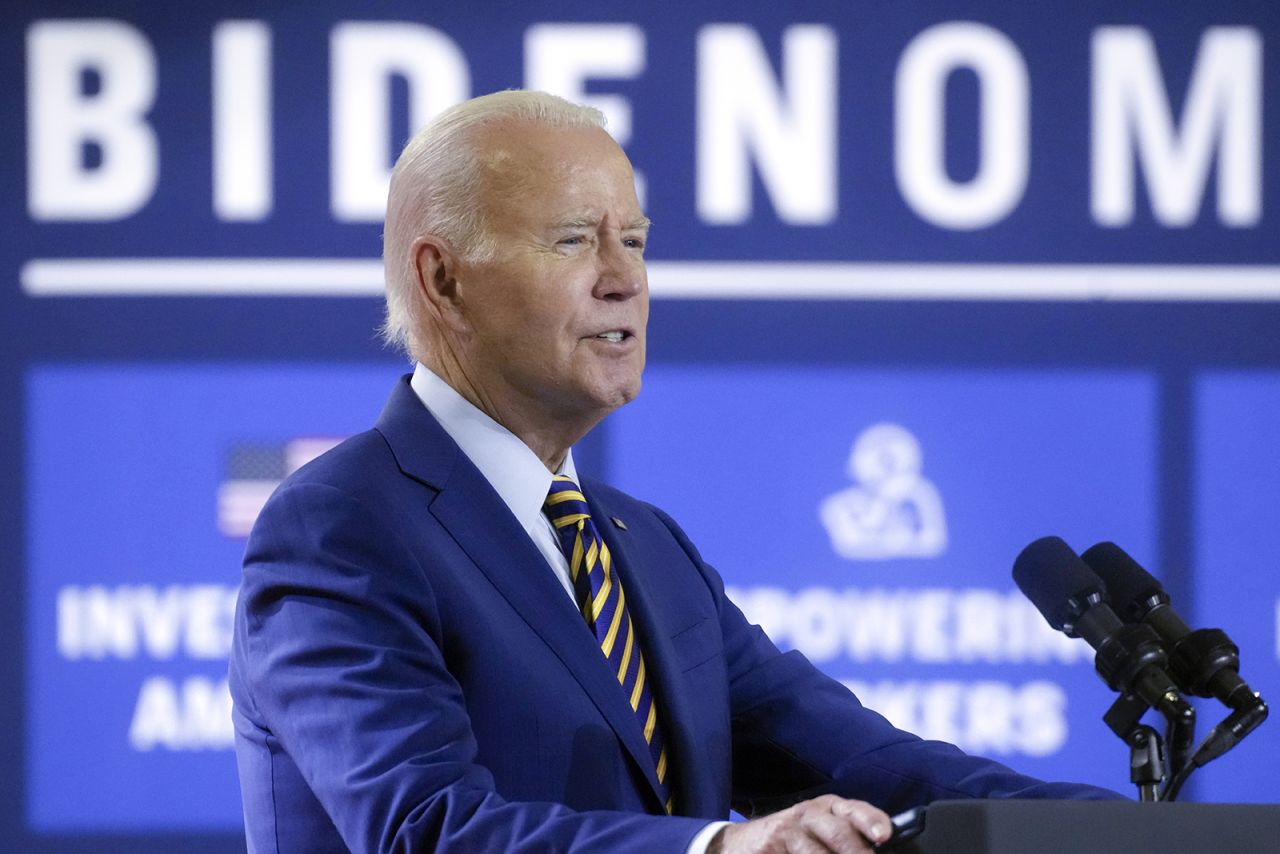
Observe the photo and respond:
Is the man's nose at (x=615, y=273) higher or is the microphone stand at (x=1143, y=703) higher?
the man's nose at (x=615, y=273)

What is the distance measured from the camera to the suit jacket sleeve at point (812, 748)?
5.46 feet

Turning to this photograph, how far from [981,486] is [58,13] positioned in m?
2.39

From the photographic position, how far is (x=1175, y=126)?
12.4 feet

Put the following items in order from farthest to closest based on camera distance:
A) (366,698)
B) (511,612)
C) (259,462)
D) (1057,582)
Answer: (259,462) → (1057,582) → (511,612) → (366,698)

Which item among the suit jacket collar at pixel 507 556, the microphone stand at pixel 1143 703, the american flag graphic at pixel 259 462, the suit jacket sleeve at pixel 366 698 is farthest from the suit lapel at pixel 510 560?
the american flag graphic at pixel 259 462

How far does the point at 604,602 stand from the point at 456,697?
0.31 m

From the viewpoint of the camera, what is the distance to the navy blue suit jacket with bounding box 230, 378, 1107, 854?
4.33 feet

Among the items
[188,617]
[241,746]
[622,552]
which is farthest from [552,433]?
[188,617]

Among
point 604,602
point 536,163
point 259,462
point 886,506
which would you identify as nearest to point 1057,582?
point 604,602

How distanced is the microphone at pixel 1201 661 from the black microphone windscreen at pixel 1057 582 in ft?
0.12

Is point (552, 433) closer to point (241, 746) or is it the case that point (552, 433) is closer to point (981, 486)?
point (241, 746)

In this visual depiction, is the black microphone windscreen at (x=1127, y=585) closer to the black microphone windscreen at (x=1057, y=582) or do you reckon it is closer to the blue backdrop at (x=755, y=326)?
the black microphone windscreen at (x=1057, y=582)

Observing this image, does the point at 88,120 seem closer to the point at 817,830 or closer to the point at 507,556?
the point at 507,556

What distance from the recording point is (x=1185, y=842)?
110 centimetres
